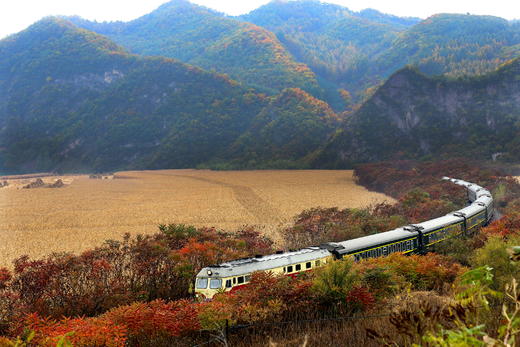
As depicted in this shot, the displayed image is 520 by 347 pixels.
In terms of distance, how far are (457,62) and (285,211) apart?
13458cm

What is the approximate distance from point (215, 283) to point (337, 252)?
6.53 meters

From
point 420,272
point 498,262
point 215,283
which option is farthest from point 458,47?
point 215,283

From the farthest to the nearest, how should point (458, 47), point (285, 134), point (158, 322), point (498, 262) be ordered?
point (458, 47), point (285, 134), point (498, 262), point (158, 322)

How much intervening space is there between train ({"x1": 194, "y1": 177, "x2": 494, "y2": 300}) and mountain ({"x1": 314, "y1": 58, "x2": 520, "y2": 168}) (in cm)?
6130

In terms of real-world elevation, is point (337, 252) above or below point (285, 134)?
above

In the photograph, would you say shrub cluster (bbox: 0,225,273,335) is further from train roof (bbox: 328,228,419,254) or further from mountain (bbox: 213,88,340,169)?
mountain (bbox: 213,88,340,169)

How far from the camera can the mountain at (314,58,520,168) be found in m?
86.1

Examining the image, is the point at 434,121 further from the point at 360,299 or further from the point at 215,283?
the point at 360,299

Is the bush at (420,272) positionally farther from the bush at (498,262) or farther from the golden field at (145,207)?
the golden field at (145,207)

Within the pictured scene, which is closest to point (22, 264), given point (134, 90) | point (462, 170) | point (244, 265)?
point (244, 265)

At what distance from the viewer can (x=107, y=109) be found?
159 metres

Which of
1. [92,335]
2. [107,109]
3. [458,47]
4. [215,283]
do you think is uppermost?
[458,47]

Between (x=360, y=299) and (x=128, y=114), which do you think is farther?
(x=128, y=114)

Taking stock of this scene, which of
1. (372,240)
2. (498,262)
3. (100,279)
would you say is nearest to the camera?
(498,262)
